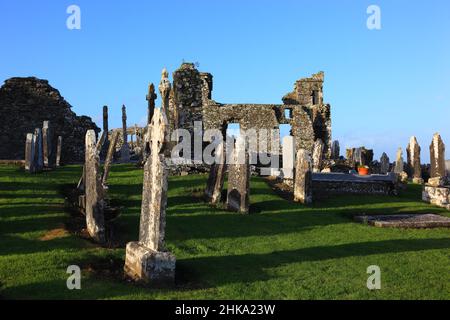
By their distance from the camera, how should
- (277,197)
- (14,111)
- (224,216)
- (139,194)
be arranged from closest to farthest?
(224,216) → (139,194) → (277,197) → (14,111)

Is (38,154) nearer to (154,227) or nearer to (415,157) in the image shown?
(154,227)

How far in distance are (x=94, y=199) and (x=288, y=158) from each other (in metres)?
12.8

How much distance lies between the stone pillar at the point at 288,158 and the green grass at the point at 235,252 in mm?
3975

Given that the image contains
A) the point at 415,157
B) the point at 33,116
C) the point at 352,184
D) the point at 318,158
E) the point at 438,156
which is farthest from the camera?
the point at 33,116

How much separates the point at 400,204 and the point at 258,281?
12.0 m

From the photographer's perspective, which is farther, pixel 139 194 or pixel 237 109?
pixel 237 109

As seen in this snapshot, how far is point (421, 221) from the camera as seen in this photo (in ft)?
50.6

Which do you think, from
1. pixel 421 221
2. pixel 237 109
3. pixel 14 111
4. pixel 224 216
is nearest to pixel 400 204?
pixel 421 221

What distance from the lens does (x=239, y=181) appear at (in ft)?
54.7

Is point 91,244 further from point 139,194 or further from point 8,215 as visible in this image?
point 139,194

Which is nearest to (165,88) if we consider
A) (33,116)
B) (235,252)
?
(235,252)

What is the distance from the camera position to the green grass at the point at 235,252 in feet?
28.1

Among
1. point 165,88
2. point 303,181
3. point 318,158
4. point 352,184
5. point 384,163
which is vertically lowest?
point 352,184
